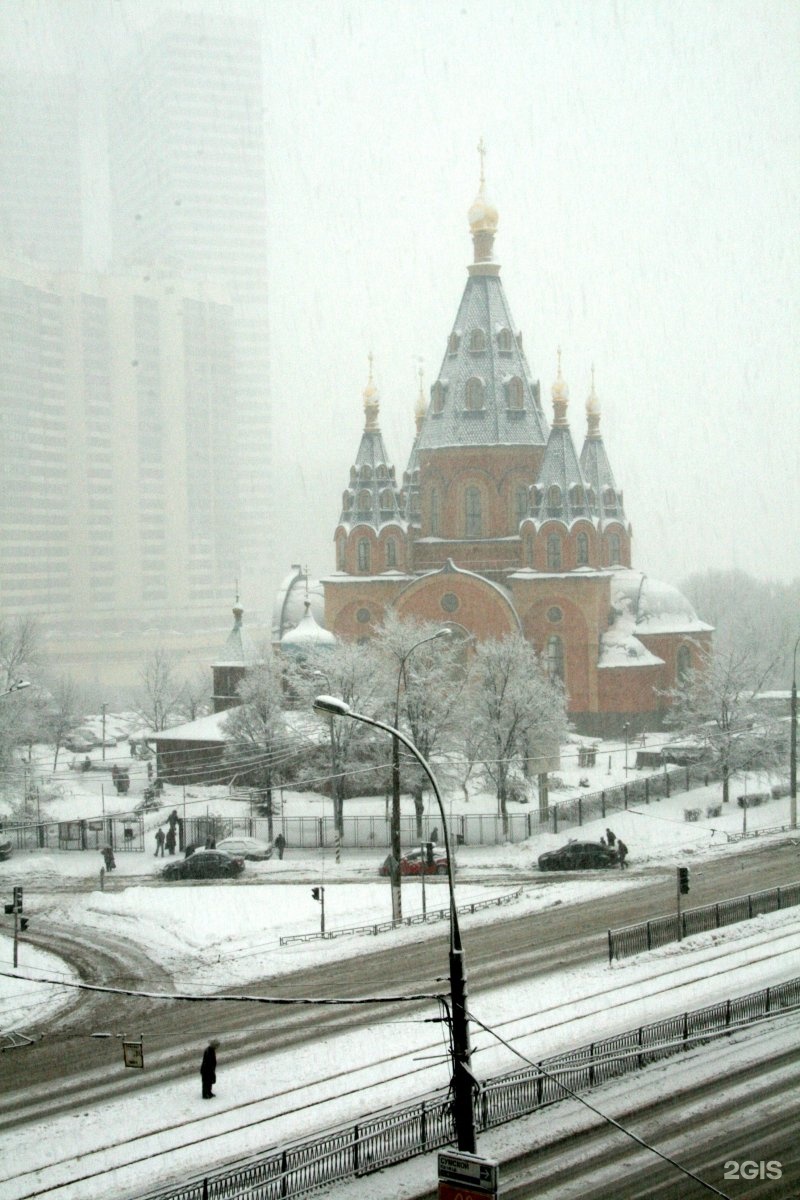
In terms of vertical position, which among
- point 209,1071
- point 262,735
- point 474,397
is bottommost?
point 209,1071

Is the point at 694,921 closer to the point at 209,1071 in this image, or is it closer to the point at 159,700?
the point at 209,1071

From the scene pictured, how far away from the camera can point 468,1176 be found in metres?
11.3

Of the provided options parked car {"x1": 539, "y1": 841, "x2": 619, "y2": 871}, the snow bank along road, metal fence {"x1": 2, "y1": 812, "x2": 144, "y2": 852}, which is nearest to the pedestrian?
the snow bank along road

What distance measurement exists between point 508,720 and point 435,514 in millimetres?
18628

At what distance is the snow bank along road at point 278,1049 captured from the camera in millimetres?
14820

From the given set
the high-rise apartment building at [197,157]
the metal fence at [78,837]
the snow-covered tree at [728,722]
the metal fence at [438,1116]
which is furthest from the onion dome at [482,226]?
the high-rise apartment building at [197,157]

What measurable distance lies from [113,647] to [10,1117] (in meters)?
85.0

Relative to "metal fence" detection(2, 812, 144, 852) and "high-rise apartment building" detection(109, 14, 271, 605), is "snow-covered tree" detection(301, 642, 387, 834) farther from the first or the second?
"high-rise apartment building" detection(109, 14, 271, 605)

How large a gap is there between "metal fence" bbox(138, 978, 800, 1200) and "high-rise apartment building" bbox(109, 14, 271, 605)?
118 metres

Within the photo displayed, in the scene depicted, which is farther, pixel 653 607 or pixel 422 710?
pixel 653 607

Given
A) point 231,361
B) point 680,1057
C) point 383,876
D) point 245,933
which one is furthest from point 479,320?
point 231,361

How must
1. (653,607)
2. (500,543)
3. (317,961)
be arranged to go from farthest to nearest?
(653,607), (500,543), (317,961)

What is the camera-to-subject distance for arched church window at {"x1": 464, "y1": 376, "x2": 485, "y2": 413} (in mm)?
55594

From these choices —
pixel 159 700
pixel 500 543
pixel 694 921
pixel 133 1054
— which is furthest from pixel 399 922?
pixel 159 700
